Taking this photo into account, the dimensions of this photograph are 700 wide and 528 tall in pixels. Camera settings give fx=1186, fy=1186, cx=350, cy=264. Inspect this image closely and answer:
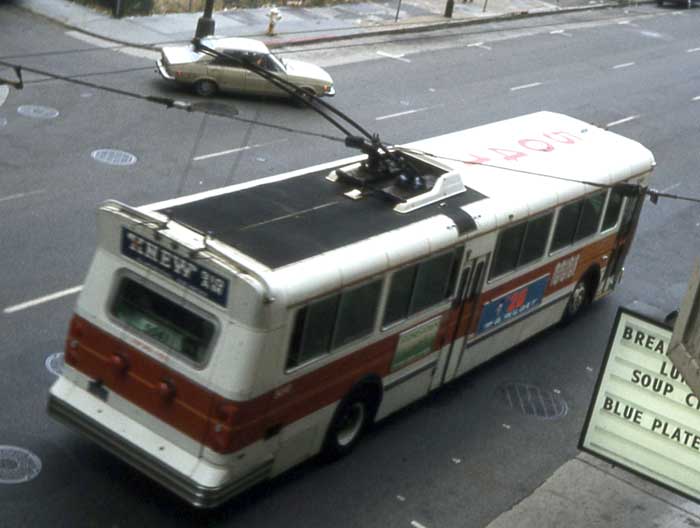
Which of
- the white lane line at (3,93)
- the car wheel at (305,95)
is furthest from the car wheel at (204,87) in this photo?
the white lane line at (3,93)

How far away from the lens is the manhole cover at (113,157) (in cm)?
2059

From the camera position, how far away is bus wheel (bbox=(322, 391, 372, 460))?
40.5ft

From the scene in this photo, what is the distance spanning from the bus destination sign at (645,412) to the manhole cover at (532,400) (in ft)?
10.2

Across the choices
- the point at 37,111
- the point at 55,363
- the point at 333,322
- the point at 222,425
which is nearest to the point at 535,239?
the point at 333,322

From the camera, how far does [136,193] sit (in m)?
19.3

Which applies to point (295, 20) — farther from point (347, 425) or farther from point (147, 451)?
point (147, 451)

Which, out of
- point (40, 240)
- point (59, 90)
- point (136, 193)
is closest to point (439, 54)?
point (59, 90)

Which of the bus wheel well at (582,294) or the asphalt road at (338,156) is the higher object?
the bus wheel well at (582,294)

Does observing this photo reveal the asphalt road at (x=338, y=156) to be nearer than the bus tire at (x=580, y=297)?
Yes

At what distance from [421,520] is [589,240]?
5.94 meters

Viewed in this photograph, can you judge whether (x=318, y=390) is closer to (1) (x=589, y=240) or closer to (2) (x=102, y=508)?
(2) (x=102, y=508)

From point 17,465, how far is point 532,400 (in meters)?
6.60

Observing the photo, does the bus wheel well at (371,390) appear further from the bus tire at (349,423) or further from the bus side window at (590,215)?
the bus side window at (590,215)

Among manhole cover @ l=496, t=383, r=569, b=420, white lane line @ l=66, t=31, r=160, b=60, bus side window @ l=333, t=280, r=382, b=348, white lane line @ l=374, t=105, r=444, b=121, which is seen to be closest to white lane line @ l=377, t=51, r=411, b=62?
white lane line @ l=374, t=105, r=444, b=121
